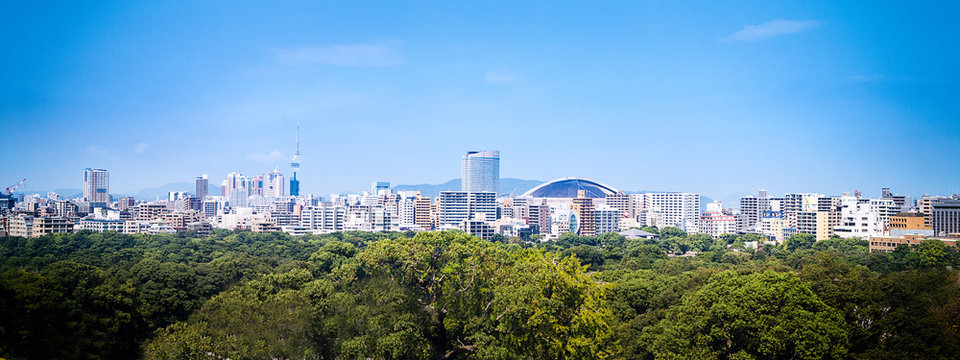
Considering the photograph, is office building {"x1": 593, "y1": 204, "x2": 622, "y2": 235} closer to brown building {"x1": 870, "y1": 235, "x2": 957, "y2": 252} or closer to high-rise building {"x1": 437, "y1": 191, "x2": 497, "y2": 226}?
high-rise building {"x1": 437, "y1": 191, "x2": 497, "y2": 226}

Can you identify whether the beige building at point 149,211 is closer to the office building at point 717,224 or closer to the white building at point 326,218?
the white building at point 326,218

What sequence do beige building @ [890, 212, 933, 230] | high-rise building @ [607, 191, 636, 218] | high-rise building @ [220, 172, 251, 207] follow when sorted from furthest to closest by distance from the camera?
1. high-rise building @ [220, 172, 251, 207]
2. high-rise building @ [607, 191, 636, 218]
3. beige building @ [890, 212, 933, 230]

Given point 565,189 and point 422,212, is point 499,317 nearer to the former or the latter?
point 422,212

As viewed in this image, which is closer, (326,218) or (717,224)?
(717,224)

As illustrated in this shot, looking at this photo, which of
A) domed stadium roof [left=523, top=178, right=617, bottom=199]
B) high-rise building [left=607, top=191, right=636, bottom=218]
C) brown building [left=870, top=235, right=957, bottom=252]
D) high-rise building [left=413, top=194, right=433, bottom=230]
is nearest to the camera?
brown building [left=870, top=235, right=957, bottom=252]

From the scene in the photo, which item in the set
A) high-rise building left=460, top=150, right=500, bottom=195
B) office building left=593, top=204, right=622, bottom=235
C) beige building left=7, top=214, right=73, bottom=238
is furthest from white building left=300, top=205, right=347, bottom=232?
high-rise building left=460, top=150, right=500, bottom=195

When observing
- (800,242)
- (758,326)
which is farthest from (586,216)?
(758,326)

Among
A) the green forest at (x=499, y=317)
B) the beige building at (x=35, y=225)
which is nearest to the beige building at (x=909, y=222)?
the green forest at (x=499, y=317)

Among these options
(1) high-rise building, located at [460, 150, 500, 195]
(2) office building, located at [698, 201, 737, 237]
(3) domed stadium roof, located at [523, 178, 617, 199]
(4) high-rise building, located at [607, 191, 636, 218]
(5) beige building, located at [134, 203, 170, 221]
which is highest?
(1) high-rise building, located at [460, 150, 500, 195]
